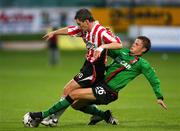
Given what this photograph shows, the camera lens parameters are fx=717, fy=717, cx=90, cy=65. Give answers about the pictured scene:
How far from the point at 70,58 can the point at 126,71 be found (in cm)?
2675

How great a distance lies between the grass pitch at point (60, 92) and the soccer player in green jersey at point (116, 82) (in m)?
0.44

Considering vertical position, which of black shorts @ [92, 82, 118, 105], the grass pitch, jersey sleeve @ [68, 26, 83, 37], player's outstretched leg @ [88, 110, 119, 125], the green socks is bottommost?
the grass pitch

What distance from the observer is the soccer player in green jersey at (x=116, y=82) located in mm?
13750

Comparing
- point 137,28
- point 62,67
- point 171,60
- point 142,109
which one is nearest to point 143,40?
point 142,109

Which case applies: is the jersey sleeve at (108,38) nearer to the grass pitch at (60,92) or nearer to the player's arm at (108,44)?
the player's arm at (108,44)

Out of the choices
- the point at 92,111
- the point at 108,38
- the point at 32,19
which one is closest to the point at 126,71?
the point at 108,38

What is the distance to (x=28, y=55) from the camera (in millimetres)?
42625

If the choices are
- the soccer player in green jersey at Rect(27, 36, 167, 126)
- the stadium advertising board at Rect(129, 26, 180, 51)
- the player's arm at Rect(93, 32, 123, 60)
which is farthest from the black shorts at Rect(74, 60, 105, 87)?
the stadium advertising board at Rect(129, 26, 180, 51)

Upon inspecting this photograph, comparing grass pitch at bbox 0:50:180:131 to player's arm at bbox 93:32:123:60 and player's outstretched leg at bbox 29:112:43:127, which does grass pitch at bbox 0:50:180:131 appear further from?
player's arm at bbox 93:32:123:60

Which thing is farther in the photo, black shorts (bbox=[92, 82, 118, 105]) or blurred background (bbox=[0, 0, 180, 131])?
blurred background (bbox=[0, 0, 180, 131])

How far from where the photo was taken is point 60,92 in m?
Answer: 22.8

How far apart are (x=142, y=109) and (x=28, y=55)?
999 inches

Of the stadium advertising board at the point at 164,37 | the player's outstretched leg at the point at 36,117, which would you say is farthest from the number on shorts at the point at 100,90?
the stadium advertising board at the point at 164,37

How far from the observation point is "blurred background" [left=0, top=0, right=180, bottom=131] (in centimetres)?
1634
